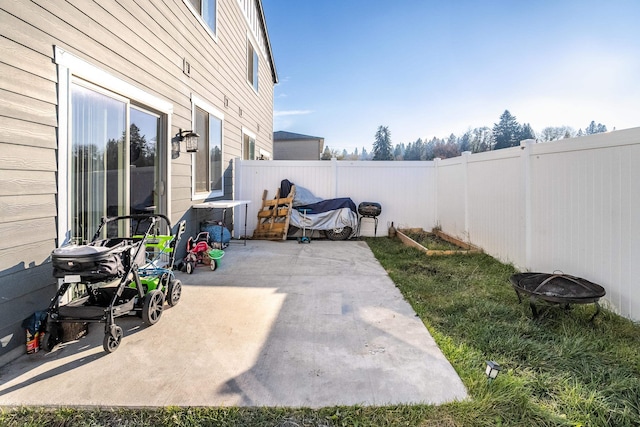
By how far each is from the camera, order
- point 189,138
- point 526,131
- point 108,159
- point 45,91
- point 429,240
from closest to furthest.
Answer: point 45,91
point 108,159
point 189,138
point 429,240
point 526,131

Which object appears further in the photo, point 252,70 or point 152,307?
point 252,70

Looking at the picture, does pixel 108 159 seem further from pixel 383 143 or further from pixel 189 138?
pixel 383 143

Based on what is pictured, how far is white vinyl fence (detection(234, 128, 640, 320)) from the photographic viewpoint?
120 inches

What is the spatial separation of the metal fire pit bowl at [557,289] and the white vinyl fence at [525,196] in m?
0.32

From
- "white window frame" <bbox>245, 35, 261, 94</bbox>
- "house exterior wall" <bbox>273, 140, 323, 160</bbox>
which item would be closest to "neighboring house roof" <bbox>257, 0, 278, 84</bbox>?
"white window frame" <bbox>245, 35, 261, 94</bbox>

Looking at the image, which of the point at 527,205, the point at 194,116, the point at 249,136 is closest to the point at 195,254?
the point at 194,116

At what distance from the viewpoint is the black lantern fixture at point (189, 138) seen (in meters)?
5.20

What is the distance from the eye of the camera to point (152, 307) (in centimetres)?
293

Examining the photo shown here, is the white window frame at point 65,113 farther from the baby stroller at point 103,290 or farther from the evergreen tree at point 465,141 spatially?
the evergreen tree at point 465,141

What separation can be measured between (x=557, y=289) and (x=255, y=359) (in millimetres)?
2754

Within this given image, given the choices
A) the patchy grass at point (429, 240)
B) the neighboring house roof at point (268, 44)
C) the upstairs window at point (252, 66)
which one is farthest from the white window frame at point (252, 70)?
the patchy grass at point (429, 240)

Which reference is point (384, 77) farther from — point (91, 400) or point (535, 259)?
point (91, 400)

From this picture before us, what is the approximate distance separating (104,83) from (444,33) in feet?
32.5

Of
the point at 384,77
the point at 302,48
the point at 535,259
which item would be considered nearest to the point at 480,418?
Result: the point at 535,259
